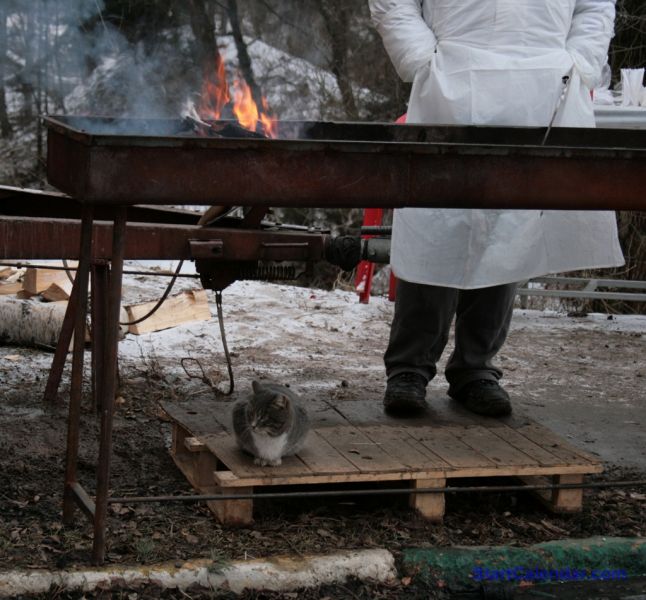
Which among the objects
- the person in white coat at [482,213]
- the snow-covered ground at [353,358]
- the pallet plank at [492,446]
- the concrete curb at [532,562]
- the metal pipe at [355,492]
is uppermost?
the person in white coat at [482,213]

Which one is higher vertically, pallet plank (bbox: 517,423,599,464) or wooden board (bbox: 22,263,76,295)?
pallet plank (bbox: 517,423,599,464)

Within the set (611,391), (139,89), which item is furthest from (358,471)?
(139,89)

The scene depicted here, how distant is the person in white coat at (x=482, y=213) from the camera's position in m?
4.05

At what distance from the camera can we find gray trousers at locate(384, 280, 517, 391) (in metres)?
4.21

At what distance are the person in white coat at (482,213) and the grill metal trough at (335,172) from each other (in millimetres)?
1111

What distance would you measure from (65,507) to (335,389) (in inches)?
88.5

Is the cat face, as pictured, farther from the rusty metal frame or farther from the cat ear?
the rusty metal frame

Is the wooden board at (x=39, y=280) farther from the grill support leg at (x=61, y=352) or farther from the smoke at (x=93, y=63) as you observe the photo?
the smoke at (x=93, y=63)

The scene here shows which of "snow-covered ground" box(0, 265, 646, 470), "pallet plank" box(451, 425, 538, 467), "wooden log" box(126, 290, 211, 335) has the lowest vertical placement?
"snow-covered ground" box(0, 265, 646, 470)

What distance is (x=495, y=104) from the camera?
13.4 feet

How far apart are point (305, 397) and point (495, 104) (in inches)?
58.8

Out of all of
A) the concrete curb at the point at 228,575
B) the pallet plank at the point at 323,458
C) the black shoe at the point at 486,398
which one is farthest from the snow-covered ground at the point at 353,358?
the concrete curb at the point at 228,575

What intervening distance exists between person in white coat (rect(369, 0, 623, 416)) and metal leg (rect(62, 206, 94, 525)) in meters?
1.42

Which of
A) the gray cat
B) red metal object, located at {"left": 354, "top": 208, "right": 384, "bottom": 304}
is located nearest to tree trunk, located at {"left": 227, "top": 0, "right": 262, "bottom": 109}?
red metal object, located at {"left": 354, "top": 208, "right": 384, "bottom": 304}
